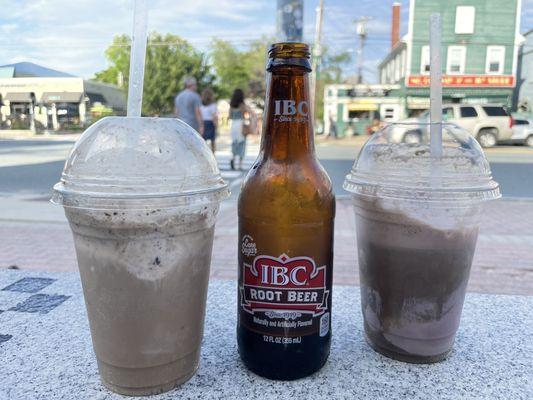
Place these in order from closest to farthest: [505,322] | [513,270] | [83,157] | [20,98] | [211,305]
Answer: [83,157]
[505,322]
[211,305]
[20,98]
[513,270]

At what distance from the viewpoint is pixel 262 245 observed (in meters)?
1.22

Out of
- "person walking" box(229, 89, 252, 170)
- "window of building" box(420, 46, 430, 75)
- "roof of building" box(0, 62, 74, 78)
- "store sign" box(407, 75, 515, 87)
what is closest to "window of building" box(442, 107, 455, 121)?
"store sign" box(407, 75, 515, 87)

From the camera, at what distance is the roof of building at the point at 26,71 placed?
79.9 inches

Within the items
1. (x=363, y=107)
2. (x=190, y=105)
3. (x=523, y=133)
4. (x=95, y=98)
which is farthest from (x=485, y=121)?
(x=95, y=98)

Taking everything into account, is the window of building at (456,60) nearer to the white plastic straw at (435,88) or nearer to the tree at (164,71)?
the tree at (164,71)

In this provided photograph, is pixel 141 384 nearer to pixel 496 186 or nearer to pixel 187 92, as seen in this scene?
pixel 496 186

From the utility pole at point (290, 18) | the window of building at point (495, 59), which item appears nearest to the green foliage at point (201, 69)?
the window of building at point (495, 59)

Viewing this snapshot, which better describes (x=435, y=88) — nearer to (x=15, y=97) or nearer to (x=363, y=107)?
(x=15, y=97)

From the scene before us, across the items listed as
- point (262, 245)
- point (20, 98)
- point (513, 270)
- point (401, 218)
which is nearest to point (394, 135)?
point (401, 218)

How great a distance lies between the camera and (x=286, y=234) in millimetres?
1212

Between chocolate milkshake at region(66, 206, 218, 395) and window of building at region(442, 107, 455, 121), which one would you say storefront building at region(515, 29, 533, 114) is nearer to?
window of building at region(442, 107, 455, 121)

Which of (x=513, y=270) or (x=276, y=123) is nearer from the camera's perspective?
(x=276, y=123)

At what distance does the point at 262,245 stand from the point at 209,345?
48 centimetres

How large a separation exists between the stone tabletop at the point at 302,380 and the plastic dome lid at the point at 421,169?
0.50 meters
